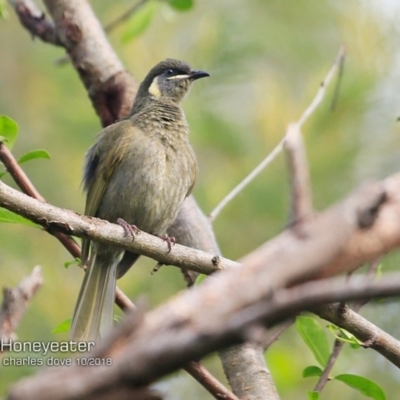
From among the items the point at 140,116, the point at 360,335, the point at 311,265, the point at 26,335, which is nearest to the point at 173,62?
the point at 140,116

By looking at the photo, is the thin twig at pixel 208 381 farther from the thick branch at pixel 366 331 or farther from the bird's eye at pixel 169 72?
the bird's eye at pixel 169 72

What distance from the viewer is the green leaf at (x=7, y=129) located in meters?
3.49

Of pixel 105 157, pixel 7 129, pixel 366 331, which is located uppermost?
pixel 7 129

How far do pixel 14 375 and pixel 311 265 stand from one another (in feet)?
14.4

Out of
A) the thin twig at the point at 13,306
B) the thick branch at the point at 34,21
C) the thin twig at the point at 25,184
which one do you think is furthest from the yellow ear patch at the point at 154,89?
the thin twig at the point at 13,306

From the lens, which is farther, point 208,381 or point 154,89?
point 154,89

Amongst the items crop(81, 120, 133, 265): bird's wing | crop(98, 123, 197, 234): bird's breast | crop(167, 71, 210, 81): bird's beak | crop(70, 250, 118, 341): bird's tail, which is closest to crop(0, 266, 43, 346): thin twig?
crop(70, 250, 118, 341): bird's tail

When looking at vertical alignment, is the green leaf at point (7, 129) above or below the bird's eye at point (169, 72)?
above

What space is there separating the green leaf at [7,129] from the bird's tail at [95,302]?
1224 mm

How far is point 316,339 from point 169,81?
334cm

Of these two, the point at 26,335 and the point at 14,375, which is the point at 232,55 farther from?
the point at 14,375

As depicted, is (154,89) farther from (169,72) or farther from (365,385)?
(365,385)

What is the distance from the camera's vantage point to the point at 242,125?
781 centimetres

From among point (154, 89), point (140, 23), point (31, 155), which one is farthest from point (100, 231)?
point (154, 89)
